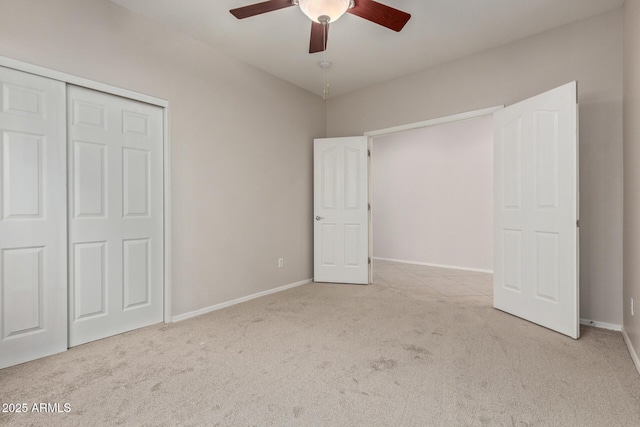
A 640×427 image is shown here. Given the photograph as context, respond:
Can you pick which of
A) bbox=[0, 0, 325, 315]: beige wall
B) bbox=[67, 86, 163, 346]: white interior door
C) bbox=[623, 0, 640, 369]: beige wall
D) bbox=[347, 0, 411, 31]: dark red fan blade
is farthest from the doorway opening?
bbox=[67, 86, 163, 346]: white interior door

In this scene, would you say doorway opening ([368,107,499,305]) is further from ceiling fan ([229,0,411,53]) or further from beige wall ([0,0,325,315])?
ceiling fan ([229,0,411,53])

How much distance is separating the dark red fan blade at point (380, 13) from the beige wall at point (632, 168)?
5.27 feet

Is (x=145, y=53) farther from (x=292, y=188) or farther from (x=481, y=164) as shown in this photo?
(x=481, y=164)

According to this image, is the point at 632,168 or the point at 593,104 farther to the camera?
the point at 593,104

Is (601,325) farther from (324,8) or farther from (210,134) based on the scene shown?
(210,134)

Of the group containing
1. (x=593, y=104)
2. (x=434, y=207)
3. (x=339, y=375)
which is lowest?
(x=339, y=375)

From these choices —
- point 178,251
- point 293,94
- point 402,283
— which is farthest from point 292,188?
point 402,283

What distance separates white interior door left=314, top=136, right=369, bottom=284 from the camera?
441cm

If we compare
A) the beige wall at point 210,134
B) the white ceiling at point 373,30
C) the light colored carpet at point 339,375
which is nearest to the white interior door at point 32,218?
the light colored carpet at point 339,375

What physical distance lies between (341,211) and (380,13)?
276cm

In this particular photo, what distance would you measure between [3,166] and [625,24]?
475 centimetres

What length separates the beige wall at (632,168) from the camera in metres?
2.12

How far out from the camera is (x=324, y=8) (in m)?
1.88

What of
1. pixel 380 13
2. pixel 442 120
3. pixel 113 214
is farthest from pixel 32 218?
pixel 442 120
